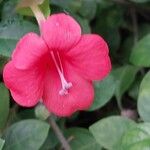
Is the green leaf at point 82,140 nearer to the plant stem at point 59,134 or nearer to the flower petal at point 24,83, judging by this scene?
the plant stem at point 59,134

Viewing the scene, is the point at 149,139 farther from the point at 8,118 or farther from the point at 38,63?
the point at 8,118

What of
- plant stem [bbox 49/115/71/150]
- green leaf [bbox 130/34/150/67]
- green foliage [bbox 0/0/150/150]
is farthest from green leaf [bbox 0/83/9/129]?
green leaf [bbox 130/34/150/67]

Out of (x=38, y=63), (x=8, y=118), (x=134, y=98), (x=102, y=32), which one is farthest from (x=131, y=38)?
(x=38, y=63)

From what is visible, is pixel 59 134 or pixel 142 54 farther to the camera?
pixel 142 54

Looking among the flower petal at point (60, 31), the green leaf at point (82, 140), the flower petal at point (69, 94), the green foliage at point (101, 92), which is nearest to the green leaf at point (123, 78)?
the green foliage at point (101, 92)

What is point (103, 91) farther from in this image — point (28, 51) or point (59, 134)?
point (28, 51)

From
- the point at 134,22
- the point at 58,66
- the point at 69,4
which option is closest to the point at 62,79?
the point at 58,66

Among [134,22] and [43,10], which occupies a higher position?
[43,10]

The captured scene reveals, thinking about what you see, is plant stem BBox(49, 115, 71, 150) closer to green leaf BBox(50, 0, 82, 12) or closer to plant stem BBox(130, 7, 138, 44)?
green leaf BBox(50, 0, 82, 12)
